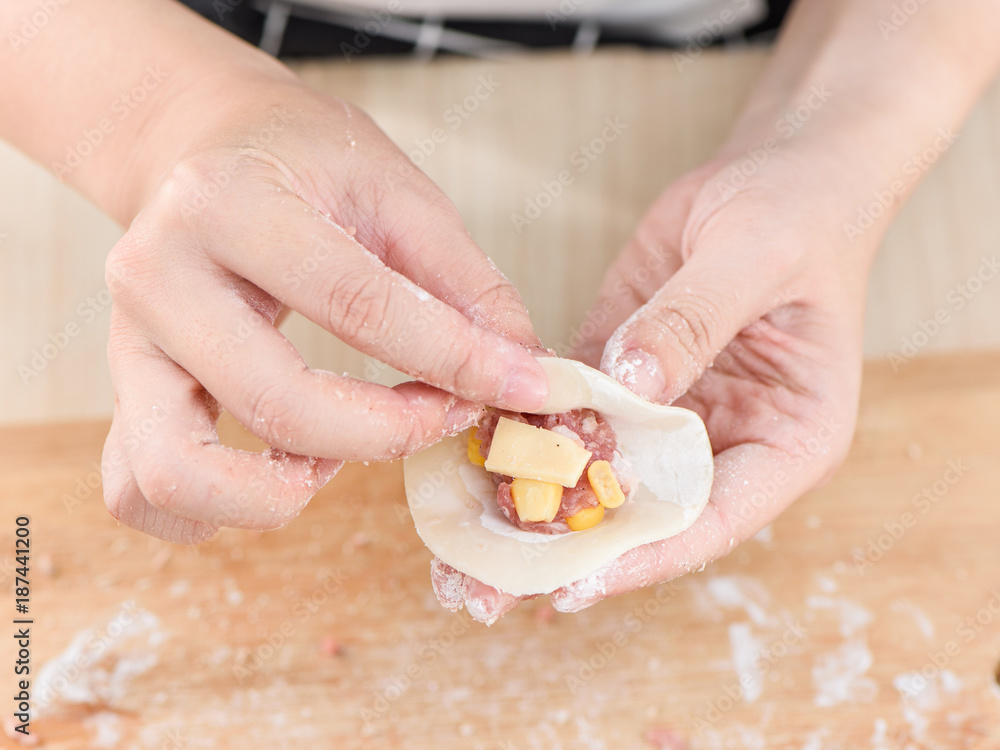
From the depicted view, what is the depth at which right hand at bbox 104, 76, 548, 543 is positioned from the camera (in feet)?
3.92

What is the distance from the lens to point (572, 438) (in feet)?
5.05

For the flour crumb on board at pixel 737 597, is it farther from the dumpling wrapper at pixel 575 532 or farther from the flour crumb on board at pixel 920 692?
the dumpling wrapper at pixel 575 532

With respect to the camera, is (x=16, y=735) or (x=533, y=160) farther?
(x=533, y=160)

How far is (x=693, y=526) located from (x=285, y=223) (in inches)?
38.2

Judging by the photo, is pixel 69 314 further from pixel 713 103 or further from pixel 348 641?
pixel 713 103

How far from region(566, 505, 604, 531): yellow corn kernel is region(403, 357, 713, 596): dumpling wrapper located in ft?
0.04

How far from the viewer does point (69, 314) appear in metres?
2.29

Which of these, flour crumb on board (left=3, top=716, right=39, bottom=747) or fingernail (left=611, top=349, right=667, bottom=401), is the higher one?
fingernail (left=611, top=349, right=667, bottom=401)

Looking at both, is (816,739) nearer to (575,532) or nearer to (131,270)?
(575,532)

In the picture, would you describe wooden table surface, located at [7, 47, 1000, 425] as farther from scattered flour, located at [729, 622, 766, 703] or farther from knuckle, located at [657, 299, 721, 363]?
scattered flour, located at [729, 622, 766, 703]

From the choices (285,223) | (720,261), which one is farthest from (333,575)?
(720,261)

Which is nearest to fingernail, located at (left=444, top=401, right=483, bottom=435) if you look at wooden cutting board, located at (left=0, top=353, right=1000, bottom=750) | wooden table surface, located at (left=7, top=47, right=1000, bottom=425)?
wooden cutting board, located at (left=0, top=353, right=1000, bottom=750)

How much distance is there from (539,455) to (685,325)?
1.26 ft

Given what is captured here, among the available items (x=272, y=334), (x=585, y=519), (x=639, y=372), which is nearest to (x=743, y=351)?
(x=639, y=372)
